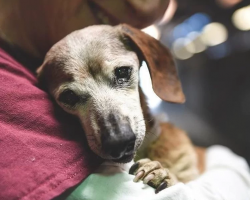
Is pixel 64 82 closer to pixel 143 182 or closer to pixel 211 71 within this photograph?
pixel 143 182

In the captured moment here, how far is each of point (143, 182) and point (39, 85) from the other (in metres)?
0.49

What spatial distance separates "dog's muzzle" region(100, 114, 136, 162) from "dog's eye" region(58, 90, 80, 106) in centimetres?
19

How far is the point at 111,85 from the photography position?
113cm

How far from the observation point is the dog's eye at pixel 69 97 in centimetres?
113

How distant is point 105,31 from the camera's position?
48.1 inches

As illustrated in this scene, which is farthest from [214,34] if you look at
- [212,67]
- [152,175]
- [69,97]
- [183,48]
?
[152,175]

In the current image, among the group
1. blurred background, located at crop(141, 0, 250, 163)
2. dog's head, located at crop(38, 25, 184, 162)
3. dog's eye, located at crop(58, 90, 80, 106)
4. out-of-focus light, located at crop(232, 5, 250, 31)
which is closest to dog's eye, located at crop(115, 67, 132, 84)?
dog's head, located at crop(38, 25, 184, 162)

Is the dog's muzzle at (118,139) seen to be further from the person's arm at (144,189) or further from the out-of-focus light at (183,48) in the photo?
the out-of-focus light at (183,48)

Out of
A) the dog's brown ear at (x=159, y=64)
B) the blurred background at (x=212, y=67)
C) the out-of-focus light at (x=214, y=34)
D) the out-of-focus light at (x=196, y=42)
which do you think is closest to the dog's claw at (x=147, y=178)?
the dog's brown ear at (x=159, y=64)

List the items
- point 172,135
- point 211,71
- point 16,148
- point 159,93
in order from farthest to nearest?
point 211,71, point 172,135, point 159,93, point 16,148

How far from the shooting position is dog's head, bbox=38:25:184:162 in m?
0.97

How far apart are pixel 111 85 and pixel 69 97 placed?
0.14 meters

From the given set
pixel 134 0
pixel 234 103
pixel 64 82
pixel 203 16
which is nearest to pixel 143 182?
pixel 64 82

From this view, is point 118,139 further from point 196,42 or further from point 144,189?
point 196,42
